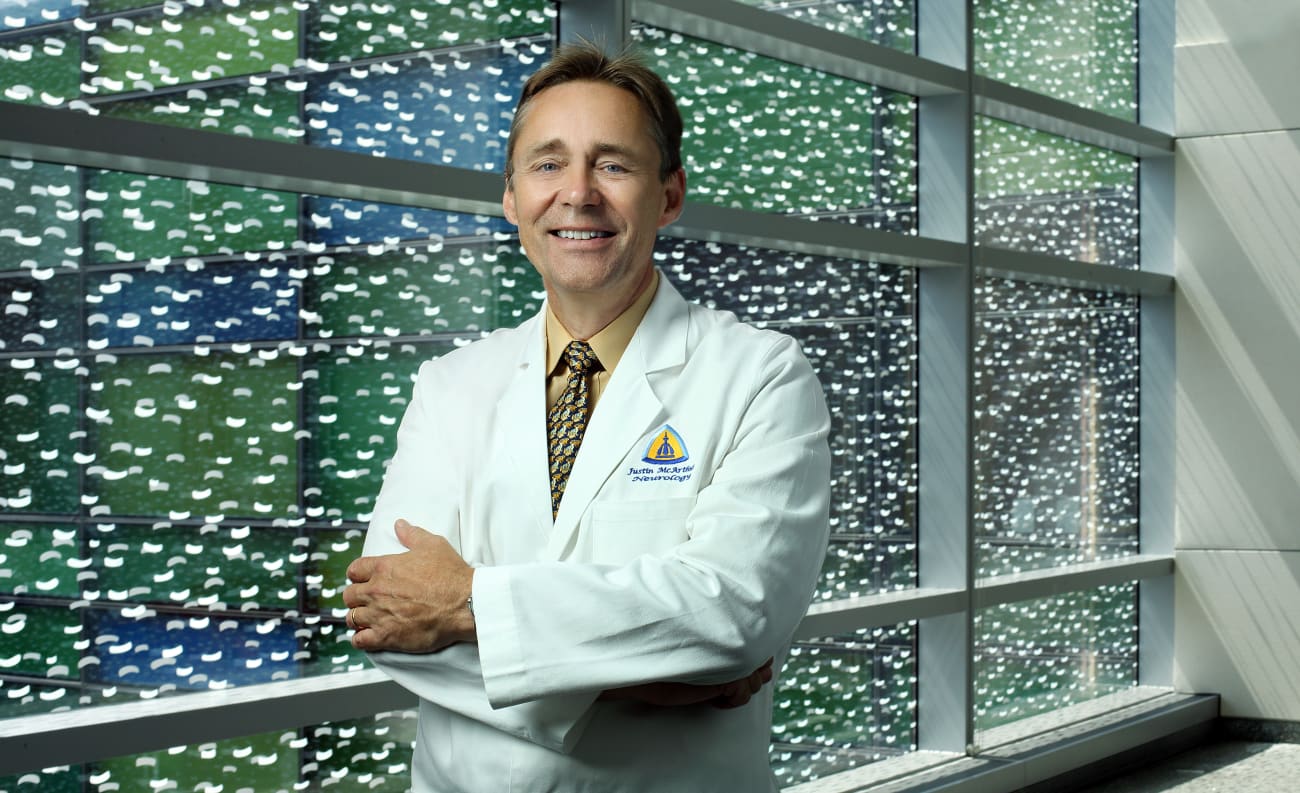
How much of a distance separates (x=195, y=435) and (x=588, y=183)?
1451 millimetres

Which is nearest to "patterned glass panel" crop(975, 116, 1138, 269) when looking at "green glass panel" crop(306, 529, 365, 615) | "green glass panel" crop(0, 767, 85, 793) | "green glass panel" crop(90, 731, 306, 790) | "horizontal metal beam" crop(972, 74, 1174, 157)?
"horizontal metal beam" crop(972, 74, 1174, 157)

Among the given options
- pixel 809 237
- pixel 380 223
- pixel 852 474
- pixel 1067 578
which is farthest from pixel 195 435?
pixel 1067 578

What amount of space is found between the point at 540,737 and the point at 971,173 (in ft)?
11.8

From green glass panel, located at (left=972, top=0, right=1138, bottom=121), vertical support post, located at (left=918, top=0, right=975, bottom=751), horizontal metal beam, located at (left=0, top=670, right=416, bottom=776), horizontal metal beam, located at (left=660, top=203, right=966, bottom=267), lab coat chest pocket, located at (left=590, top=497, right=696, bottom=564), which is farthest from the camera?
green glass panel, located at (left=972, top=0, right=1138, bottom=121)

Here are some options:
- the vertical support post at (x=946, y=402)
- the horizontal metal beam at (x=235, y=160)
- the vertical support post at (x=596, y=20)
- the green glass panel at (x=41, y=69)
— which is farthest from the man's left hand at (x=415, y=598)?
the vertical support post at (x=946, y=402)

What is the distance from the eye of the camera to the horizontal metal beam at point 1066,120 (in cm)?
484

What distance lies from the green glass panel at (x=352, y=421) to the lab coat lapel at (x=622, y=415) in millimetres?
1441

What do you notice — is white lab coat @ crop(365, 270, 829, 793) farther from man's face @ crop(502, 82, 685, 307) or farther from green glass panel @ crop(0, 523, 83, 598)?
green glass panel @ crop(0, 523, 83, 598)

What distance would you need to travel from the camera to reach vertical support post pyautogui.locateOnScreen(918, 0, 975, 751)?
4598 mm

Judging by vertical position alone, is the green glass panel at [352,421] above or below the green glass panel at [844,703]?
above

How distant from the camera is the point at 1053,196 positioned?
5.39 m

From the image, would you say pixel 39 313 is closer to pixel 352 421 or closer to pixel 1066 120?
pixel 352 421

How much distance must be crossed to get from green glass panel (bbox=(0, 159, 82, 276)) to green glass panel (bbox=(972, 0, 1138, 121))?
323 centimetres

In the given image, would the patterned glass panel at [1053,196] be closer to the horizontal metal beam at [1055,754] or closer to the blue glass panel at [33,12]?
the horizontal metal beam at [1055,754]
